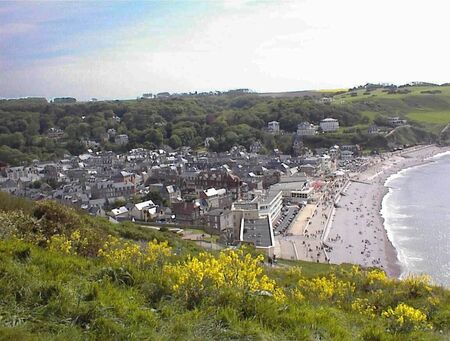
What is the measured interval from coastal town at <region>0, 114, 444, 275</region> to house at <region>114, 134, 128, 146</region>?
470 inches

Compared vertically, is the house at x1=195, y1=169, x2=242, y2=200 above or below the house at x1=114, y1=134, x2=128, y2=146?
below

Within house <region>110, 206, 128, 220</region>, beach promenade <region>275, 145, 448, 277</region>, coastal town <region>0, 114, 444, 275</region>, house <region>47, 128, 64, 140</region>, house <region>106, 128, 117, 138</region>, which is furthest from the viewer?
house <region>106, 128, 117, 138</region>

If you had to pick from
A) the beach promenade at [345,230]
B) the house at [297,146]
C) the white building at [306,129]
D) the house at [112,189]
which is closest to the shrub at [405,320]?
the beach promenade at [345,230]

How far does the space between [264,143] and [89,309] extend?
77187 millimetres

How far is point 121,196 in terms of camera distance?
148 ft

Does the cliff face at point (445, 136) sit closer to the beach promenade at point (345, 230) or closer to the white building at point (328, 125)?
the white building at point (328, 125)

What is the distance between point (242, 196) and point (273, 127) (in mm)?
46450

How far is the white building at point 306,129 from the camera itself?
85.8m

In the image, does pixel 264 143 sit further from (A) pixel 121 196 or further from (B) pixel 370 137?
(A) pixel 121 196

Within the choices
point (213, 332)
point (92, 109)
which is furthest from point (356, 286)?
point (92, 109)

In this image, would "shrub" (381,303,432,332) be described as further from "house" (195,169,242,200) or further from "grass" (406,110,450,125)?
"grass" (406,110,450,125)

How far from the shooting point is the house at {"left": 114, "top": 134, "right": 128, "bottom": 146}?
84.9 m

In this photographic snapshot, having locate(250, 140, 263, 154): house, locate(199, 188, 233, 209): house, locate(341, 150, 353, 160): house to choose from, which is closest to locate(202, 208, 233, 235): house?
locate(199, 188, 233, 209): house

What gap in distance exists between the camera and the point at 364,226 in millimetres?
36844
